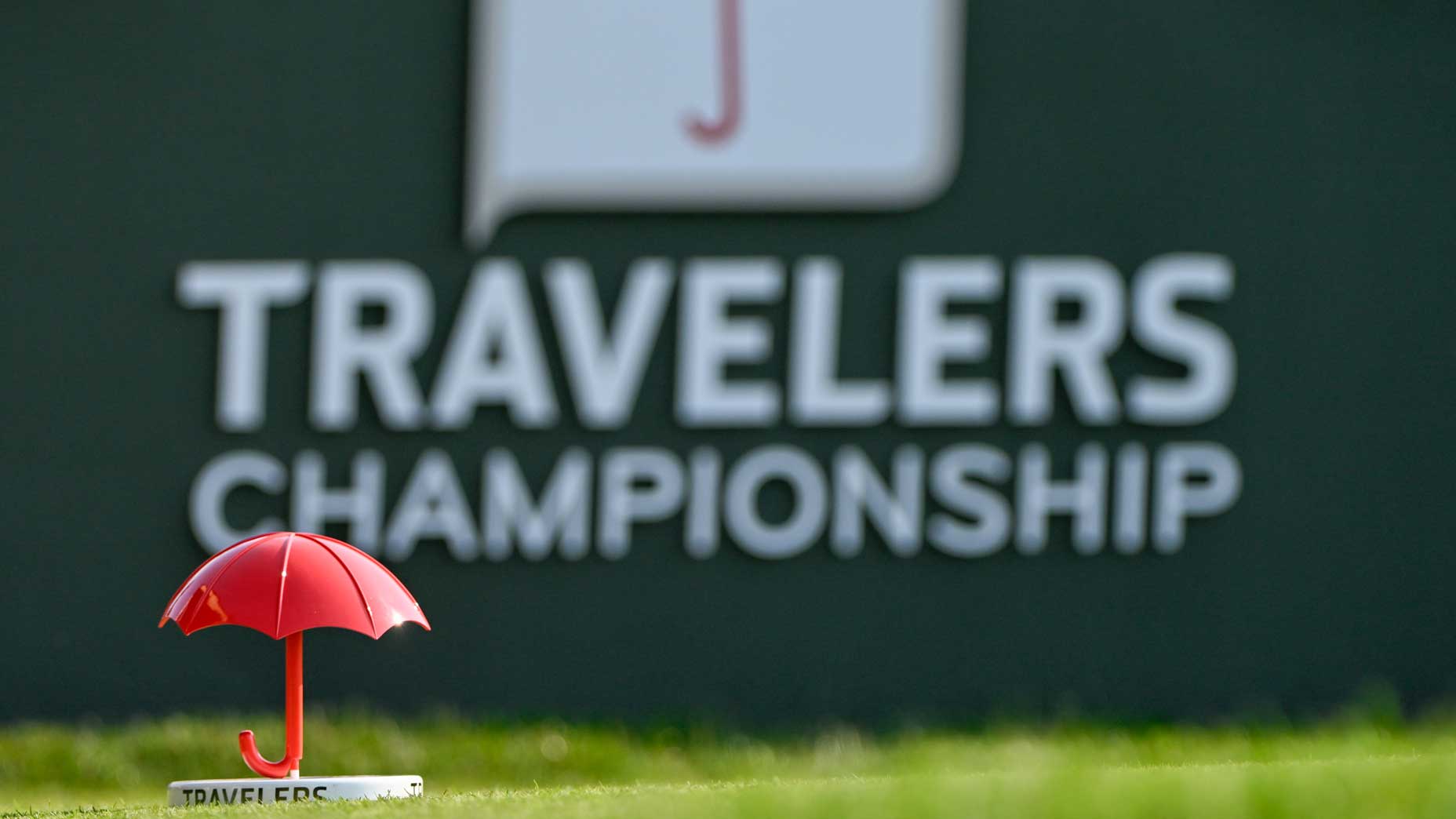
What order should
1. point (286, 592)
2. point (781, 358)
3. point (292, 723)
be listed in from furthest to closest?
point (781, 358)
point (292, 723)
point (286, 592)

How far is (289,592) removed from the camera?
3658 millimetres

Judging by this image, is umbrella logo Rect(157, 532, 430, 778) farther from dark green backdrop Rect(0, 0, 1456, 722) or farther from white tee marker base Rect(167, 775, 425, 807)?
dark green backdrop Rect(0, 0, 1456, 722)

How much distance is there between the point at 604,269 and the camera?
22.6ft

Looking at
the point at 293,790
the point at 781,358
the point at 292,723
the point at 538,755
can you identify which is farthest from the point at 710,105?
the point at 293,790

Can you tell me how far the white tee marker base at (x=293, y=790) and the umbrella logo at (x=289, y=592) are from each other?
0.08m

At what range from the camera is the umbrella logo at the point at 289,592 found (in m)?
3.63

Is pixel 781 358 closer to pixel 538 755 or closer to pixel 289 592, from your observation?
pixel 538 755

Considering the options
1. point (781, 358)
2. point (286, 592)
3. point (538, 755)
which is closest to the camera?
point (286, 592)

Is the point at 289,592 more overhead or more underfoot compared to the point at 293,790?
more overhead

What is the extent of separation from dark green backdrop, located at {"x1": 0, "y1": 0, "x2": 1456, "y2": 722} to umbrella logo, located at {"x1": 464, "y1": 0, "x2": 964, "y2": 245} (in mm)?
116

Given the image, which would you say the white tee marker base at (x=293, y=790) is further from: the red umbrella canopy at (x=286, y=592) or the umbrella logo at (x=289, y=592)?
the red umbrella canopy at (x=286, y=592)

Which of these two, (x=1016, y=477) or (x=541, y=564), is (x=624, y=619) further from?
(x=1016, y=477)

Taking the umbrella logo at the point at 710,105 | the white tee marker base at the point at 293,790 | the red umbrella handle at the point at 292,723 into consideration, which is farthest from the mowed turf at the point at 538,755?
the umbrella logo at the point at 710,105

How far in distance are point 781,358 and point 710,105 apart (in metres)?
1.04
